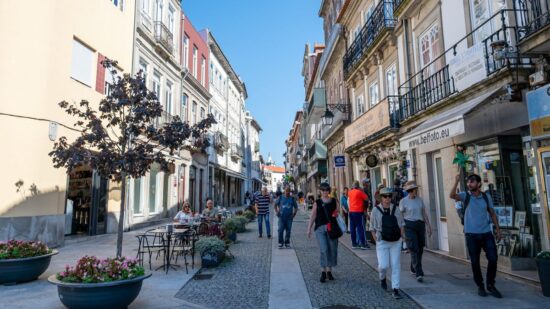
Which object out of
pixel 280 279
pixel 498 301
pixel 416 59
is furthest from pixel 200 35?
pixel 498 301

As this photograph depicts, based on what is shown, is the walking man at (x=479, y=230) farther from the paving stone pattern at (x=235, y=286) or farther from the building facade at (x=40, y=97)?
the building facade at (x=40, y=97)

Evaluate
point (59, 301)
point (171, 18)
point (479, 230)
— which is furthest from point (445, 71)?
point (171, 18)

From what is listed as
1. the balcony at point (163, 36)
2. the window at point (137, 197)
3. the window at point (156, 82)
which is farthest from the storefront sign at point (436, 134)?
the balcony at point (163, 36)

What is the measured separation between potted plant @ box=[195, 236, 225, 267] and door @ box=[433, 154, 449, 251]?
5.61m

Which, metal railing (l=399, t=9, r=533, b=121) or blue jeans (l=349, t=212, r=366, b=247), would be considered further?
blue jeans (l=349, t=212, r=366, b=247)

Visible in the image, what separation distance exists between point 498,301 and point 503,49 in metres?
4.14

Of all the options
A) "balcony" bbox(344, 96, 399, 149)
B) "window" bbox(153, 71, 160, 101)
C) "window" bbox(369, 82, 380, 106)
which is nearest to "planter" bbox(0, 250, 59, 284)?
"balcony" bbox(344, 96, 399, 149)

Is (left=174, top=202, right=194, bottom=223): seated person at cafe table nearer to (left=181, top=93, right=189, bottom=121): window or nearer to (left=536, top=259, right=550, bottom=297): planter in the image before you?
(left=536, top=259, right=550, bottom=297): planter

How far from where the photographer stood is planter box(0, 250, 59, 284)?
20.9 feet

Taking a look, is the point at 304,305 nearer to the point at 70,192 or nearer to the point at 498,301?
the point at 498,301

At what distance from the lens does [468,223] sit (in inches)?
225

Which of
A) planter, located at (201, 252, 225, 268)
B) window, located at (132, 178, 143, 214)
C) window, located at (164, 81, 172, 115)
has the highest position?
window, located at (164, 81, 172, 115)

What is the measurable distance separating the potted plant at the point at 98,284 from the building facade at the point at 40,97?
641cm

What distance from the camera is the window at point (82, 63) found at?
1232cm
